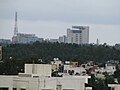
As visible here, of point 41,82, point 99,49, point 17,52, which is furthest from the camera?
point 99,49

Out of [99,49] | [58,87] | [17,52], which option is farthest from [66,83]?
[99,49]

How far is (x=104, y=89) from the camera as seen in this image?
64.9 m

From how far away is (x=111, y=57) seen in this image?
190375 millimetres

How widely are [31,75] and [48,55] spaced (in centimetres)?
15431

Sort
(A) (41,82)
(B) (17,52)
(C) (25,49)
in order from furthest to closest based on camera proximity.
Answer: (C) (25,49) → (B) (17,52) → (A) (41,82)

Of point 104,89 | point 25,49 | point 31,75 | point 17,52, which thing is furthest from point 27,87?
point 25,49

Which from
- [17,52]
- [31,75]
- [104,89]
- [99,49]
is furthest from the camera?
[99,49]

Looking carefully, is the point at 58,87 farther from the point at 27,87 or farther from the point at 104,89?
the point at 104,89

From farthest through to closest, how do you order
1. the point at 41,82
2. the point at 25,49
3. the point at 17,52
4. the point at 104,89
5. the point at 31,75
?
the point at 25,49 < the point at 17,52 < the point at 104,89 < the point at 31,75 < the point at 41,82

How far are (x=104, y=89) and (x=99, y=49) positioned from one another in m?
130

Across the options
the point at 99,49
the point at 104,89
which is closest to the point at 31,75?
the point at 104,89

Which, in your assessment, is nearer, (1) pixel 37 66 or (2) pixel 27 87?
(2) pixel 27 87

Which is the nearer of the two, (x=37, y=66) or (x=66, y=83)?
(x=66, y=83)

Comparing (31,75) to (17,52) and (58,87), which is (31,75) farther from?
(17,52)
